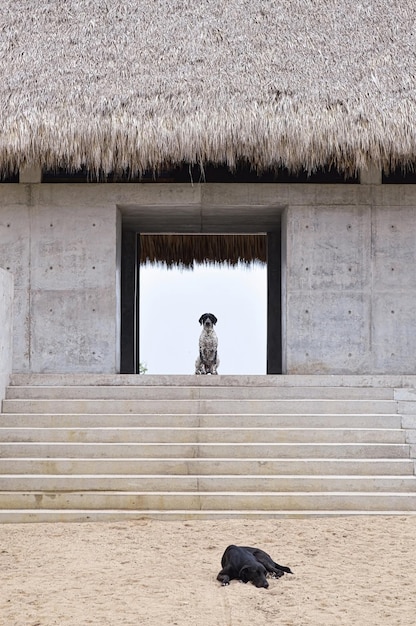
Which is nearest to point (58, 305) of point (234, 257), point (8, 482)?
point (8, 482)

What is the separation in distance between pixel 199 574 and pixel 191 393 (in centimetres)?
283

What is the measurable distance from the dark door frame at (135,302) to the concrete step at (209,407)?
414cm

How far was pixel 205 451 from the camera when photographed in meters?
6.54

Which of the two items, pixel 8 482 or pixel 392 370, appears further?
pixel 392 370

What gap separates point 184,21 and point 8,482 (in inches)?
230

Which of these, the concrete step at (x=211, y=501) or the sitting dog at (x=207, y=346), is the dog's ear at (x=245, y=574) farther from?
the sitting dog at (x=207, y=346)

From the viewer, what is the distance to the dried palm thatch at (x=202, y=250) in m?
13.2

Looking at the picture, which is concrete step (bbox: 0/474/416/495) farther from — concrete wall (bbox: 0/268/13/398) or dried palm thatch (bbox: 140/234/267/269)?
dried palm thatch (bbox: 140/234/267/269)

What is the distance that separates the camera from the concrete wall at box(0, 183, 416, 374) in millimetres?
8977

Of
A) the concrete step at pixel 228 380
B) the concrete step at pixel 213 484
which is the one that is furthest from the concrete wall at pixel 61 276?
the concrete step at pixel 213 484

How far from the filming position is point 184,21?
32.3 ft

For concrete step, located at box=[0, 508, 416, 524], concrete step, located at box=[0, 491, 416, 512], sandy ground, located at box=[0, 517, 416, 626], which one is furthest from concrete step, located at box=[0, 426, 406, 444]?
sandy ground, located at box=[0, 517, 416, 626]

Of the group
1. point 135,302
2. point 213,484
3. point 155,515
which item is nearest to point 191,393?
point 213,484

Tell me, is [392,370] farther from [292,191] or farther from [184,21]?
[184,21]
